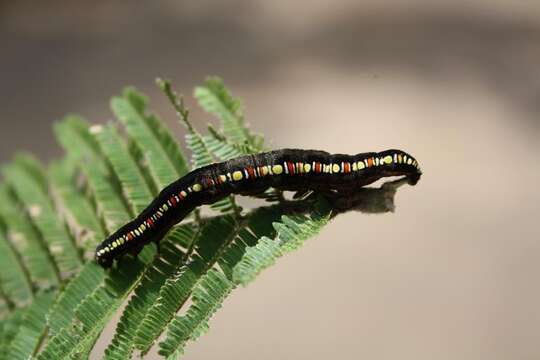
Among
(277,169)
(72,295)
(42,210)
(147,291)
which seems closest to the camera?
(277,169)

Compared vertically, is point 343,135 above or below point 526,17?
below

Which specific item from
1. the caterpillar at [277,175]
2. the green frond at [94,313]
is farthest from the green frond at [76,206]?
the caterpillar at [277,175]

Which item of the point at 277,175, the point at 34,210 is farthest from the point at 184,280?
the point at 34,210

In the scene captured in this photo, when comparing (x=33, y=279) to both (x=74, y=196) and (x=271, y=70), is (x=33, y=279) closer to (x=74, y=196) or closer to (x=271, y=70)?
(x=74, y=196)

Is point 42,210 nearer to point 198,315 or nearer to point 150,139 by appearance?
point 150,139

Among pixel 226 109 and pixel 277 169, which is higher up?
pixel 226 109

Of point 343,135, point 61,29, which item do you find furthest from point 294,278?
point 61,29

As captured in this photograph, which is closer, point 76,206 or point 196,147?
point 196,147
